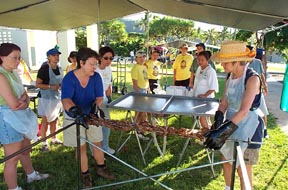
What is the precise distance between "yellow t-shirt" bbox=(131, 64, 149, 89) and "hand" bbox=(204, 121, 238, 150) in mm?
2921

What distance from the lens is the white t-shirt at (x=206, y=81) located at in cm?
423

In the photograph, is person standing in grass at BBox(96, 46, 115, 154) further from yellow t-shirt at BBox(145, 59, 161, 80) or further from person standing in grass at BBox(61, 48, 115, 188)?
yellow t-shirt at BBox(145, 59, 161, 80)

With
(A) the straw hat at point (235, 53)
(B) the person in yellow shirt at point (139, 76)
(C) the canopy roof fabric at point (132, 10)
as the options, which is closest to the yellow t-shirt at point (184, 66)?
(C) the canopy roof fabric at point (132, 10)

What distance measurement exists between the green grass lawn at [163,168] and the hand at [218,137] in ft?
5.32

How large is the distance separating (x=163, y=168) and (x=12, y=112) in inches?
84.4

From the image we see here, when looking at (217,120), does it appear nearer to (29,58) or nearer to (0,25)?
(0,25)

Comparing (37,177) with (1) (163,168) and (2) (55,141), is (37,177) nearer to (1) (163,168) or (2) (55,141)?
(2) (55,141)

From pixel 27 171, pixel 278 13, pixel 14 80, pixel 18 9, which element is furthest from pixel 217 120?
pixel 18 9

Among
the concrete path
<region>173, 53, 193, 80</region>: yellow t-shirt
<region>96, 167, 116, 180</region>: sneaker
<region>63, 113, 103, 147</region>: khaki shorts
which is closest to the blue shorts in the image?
<region>63, 113, 103, 147</region>: khaki shorts

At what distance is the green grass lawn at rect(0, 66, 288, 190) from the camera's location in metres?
3.37

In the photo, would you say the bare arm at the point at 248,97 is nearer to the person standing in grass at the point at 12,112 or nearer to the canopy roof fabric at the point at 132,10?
the canopy roof fabric at the point at 132,10

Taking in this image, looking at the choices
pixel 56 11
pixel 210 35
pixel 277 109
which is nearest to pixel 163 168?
pixel 56 11

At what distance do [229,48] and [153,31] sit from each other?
138ft

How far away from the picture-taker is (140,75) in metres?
4.79
